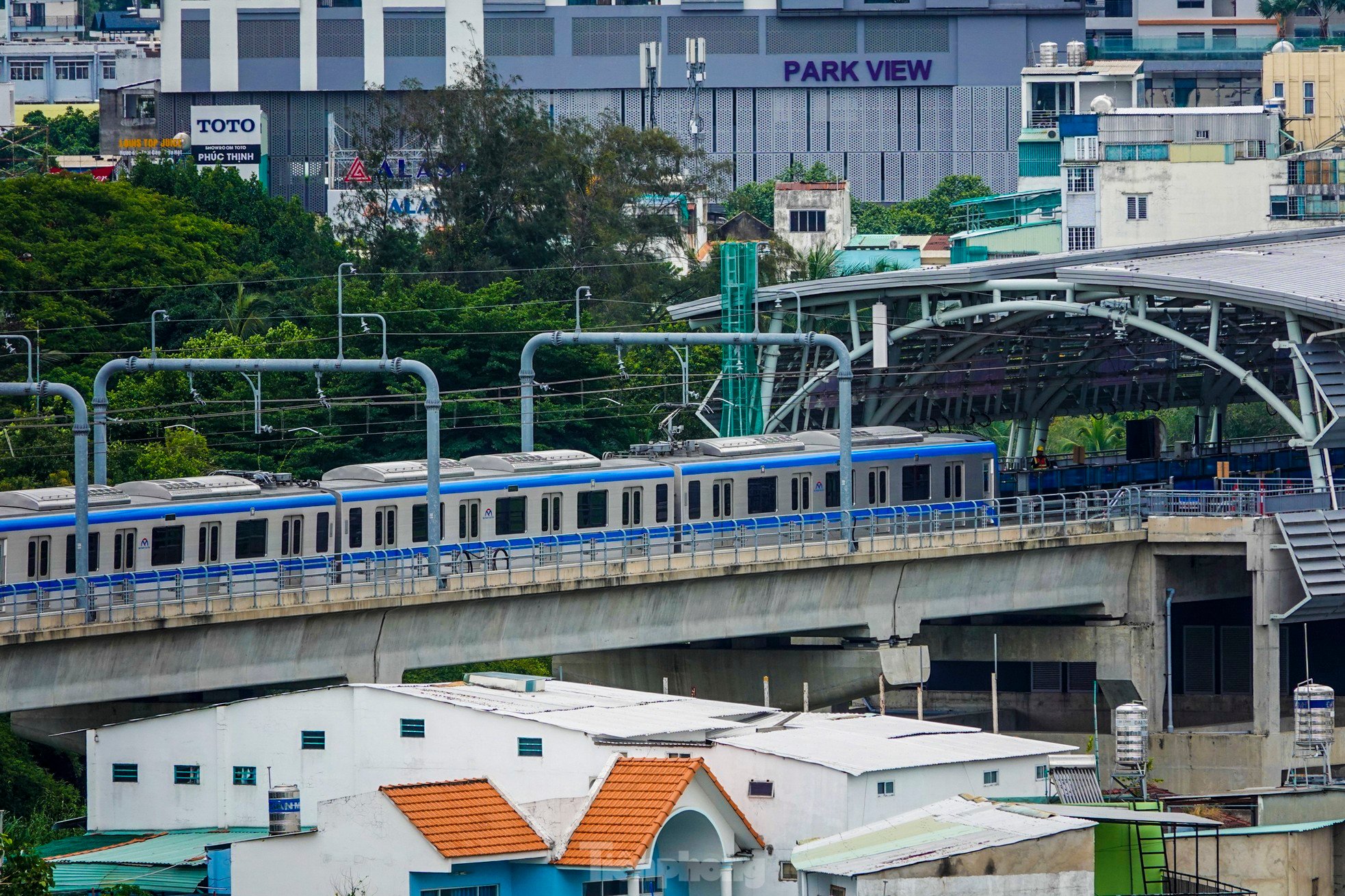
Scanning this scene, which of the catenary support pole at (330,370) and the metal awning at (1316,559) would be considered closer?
the catenary support pole at (330,370)

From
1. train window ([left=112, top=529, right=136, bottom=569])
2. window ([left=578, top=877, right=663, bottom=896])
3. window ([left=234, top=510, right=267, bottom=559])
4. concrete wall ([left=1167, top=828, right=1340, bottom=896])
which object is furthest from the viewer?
window ([left=234, top=510, right=267, bottom=559])

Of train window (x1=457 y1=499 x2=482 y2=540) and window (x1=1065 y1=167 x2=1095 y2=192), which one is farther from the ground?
window (x1=1065 y1=167 x2=1095 y2=192)

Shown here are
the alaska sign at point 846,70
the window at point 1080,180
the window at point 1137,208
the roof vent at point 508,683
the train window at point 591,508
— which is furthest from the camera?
the alaska sign at point 846,70

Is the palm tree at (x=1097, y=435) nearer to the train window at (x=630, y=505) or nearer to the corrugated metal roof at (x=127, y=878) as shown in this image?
the train window at (x=630, y=505)

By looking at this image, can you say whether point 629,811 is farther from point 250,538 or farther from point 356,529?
point 356,529

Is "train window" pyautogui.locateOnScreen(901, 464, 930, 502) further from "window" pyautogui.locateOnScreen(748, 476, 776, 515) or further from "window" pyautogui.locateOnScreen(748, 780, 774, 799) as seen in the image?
"window" pyautogui.locateOnScreen(748, 780, 774, 799)

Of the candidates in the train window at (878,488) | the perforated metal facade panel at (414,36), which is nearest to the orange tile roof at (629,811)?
the train window at (878,488)

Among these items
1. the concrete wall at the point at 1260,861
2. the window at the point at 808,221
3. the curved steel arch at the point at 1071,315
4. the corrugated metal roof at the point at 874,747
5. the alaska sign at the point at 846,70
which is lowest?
the concrete wall at the point at 1260,861

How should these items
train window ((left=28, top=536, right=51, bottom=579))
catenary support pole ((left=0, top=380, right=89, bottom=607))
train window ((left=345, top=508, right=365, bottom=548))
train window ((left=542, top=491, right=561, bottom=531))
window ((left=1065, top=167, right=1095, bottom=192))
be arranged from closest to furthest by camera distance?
catenary support pole ((left=0, top=380, right=89, bottom=607))
train window ((left=28, top=536, right=51, bottom=579))
train window ((left=345, top=508, right=365, bottom=548))
train window ((left=542, top=491, right=561, bottom=531))
window ((left=1065, top=167, right=1095, bottom=192))

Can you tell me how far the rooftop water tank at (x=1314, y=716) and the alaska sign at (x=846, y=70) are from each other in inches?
4925

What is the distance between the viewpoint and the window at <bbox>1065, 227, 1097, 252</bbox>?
13925cm

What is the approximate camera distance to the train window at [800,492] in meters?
71.3

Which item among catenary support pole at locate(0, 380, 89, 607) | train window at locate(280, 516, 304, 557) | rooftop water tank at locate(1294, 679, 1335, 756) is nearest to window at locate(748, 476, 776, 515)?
train window at locate(280, 516, 304, 557)

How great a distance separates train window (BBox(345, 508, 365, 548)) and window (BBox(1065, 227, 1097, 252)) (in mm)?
83085
